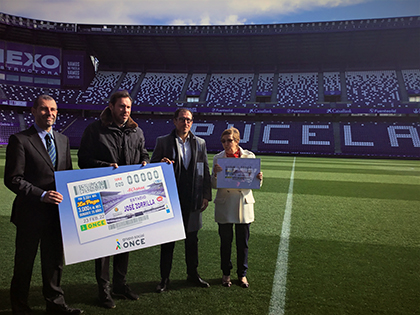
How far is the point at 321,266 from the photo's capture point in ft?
13.2

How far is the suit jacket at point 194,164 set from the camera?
11.1 feet

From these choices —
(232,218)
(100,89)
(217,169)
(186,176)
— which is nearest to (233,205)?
(232,218)

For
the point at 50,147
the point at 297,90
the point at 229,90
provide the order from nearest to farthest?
1. the point at 50,147
2. the point at 297,90
3. the point at 229,90

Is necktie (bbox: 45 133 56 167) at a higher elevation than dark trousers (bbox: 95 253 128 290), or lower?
higher

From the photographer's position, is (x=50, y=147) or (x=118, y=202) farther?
(x=118, y=202)

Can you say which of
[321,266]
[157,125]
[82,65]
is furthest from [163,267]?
[82,65]

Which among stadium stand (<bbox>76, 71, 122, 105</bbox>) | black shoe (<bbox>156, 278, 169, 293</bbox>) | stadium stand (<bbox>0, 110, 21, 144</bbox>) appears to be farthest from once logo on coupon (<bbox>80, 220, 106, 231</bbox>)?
stadium stand (<bbox>76, 71, 122, 105</bbox>)

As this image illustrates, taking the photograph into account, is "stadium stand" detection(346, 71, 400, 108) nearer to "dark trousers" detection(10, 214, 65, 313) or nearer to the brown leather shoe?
the brown leather shoe

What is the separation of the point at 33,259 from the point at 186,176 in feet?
5.25

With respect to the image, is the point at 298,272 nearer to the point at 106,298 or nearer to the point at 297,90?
the point at 106,298

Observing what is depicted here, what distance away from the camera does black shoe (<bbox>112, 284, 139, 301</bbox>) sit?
3.11 m

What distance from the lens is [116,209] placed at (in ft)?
A: 9.71

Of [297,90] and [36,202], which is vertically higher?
[297,90]

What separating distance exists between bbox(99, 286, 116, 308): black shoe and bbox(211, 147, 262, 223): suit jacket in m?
1.31
